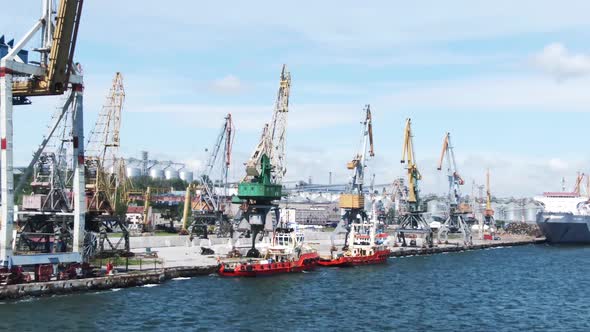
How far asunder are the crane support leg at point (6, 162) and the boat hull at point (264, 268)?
2910 centimetres

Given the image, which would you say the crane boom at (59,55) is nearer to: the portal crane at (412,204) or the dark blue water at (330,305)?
the dark blue water at (330,305)

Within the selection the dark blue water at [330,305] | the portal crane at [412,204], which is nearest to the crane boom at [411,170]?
the portal crane at [412,204]

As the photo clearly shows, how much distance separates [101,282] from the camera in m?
69.1

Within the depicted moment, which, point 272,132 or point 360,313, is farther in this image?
point 272,132

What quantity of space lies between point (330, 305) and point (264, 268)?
20976mm

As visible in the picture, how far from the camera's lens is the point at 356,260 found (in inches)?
4296

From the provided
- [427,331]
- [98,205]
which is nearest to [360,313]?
[427,331]

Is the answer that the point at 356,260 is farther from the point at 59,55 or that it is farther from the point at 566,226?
the point at 566,226

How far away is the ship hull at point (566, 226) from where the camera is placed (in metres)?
181

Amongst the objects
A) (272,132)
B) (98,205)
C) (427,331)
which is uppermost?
(272,132)

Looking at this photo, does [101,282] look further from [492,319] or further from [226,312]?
[492,319]

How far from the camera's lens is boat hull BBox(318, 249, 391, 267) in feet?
350

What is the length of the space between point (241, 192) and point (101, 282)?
4101cm

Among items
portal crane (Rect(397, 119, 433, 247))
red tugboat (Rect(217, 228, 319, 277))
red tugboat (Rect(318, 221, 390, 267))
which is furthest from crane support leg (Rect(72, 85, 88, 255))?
portal crane (Rect(397, 119, 433, 247))
